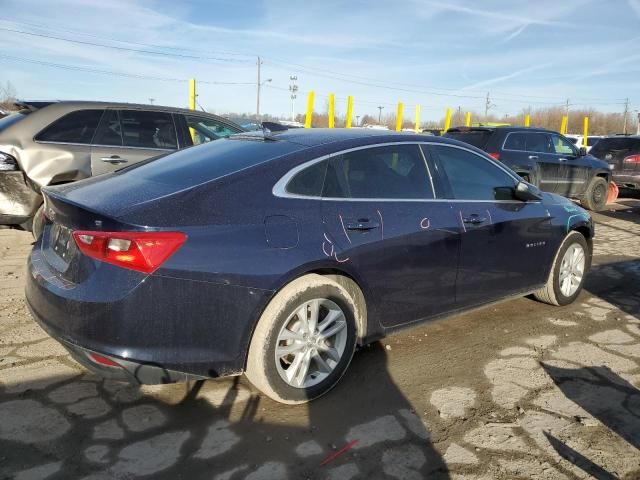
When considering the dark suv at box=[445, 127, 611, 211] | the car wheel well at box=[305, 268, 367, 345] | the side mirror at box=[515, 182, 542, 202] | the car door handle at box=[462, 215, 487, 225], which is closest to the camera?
the car wheel well at box=[305, 268, 367, 345]

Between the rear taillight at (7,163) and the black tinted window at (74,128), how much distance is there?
1.05ft

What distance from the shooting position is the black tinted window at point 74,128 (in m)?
5.33

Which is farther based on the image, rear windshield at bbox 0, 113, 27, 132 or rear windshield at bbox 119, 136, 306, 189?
rear windshield at bbox 0, 113, 27, 132

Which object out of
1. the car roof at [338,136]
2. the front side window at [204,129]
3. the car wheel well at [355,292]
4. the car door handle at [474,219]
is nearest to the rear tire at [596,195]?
the front side window at [204,129]

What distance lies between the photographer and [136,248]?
2.48 meters

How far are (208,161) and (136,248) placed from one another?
92 cm

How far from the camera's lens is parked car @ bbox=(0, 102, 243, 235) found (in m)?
5.12

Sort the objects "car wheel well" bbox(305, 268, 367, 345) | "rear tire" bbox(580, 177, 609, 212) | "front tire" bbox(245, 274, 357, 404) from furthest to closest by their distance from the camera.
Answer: "rear tire" bbox(580, 177, 609, 212)
"car wheel well" bbox(305, 268, 367, 345)
"front tire" bbox(245, 274, 357, 404)

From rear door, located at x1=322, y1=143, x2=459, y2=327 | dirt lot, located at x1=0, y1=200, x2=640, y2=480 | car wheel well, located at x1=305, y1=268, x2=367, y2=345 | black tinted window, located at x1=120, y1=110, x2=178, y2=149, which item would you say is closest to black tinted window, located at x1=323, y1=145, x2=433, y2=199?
rear door, located at x1=322, y1=143, x2=459, y2=327

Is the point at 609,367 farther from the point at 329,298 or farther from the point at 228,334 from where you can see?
the point at 228,334

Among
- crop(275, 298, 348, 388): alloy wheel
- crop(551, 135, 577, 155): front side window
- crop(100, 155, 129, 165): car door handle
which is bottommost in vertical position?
crop(275, 298, 348, 388): alloy wheel

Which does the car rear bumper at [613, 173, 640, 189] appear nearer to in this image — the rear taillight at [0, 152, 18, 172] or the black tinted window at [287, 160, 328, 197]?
the black tinted window at [287, 160, 328, 197]

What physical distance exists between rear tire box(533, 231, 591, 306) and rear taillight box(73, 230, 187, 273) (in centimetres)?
347

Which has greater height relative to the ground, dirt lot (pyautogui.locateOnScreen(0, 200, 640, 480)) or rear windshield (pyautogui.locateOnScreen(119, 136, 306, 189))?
rear windshield (pyautogui.locateOnScreen(119, 136, 306, 189))
